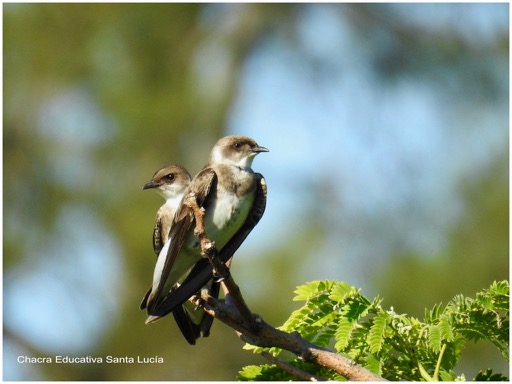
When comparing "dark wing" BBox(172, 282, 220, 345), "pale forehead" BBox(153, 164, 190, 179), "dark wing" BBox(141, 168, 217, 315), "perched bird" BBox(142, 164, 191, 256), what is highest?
"pale forehead" BBox(153, 164, 190, 179)

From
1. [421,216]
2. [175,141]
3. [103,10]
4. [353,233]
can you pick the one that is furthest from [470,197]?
[103,10]

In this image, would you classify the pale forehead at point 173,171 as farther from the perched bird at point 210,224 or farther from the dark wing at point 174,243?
the dark wing at point 174,243

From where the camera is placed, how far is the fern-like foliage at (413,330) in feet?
9.39

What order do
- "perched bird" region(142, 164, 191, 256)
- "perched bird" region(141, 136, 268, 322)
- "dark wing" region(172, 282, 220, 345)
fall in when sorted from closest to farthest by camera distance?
"perched bird" region(141, 136, 268, 322), "dark wing" region(172, 282, 220, 345), "perched bird" region(142, 164, 191, 256)

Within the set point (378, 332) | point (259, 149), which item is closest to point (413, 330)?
point (378, 332)

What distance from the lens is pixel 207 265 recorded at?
161 inches

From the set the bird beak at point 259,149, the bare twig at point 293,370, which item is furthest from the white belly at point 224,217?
the bare twig at point 293,370

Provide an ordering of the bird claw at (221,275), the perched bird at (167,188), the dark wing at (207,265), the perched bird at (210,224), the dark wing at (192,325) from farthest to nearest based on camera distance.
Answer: the perched bird at (167,188) < the dark wing at (192,325) < the perched bird at (210,224) < the dark wing at (207,265) < the bird claw at (221,275)

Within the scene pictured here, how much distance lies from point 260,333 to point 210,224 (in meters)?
1.29

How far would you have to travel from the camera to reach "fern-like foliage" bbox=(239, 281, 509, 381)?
2861mm

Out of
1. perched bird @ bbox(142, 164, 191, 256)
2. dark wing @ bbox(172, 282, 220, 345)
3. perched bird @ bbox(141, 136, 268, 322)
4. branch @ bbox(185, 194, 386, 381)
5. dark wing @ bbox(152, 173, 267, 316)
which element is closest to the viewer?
branch @ bbox(185, 194, 386, 381)

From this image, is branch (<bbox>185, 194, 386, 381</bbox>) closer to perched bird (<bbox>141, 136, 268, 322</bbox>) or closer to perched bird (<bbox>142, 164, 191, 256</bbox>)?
perched bird (<bbox>141, 136, 268, 322</bbox>)

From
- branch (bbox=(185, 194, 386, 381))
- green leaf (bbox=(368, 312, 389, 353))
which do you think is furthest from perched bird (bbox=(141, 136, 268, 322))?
green leaf (bbox=(368, 312, 389, 353))

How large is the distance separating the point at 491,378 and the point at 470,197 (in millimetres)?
11787
